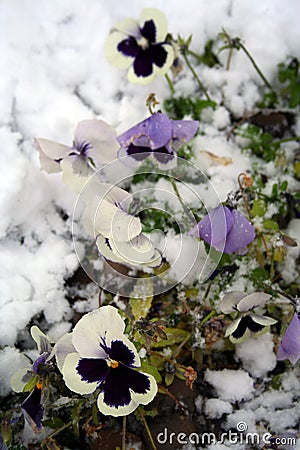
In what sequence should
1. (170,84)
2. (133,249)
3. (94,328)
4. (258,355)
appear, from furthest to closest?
(170,84)
(258,355)
(133,249)
(94,328)

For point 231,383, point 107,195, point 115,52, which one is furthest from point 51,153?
point 231,383

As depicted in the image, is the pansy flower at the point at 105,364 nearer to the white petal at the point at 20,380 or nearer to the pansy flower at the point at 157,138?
the white petal at the point at 20,380

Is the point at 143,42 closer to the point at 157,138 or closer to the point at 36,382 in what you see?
the point at 157,138

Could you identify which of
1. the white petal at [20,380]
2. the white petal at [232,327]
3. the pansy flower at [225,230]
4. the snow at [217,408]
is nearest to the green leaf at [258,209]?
the pansy flower at [225,230]

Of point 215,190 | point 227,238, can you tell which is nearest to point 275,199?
point 215,190

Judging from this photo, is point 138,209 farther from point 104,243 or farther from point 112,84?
point 112,84
